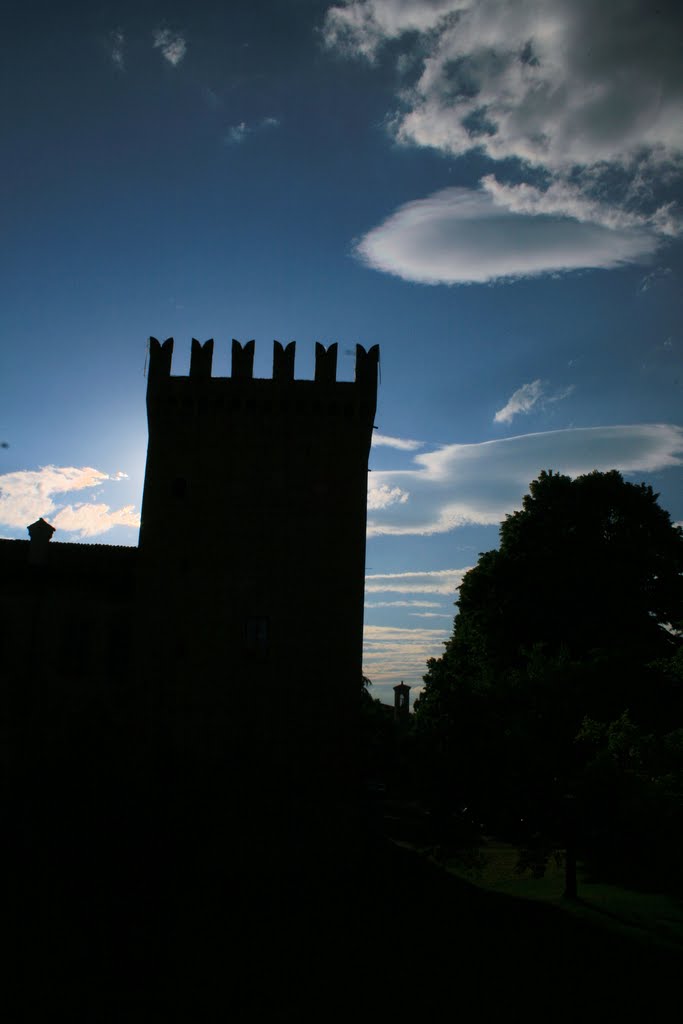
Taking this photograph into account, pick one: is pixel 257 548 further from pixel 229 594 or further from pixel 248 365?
pixel 248 365

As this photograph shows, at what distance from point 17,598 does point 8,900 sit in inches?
406

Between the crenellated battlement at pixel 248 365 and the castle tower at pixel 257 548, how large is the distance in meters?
0.04

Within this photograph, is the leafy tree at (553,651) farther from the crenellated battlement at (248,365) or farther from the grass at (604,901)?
the crenellated battlement at (248,365)

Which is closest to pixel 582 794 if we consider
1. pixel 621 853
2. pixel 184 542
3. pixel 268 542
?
pixel 621 853

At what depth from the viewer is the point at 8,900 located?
1633cm

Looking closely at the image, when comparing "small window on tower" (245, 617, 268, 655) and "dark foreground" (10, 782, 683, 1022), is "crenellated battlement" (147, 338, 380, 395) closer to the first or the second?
"small window on tower" (245, 617, 268, 655)

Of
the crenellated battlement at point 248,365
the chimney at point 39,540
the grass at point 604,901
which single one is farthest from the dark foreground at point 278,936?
the crenellated battlement at point 248,365

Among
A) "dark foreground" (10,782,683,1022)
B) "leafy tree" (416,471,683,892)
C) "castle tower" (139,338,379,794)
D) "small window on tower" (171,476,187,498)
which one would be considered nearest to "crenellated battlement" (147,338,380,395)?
"castle tower" (139,338,379,794)

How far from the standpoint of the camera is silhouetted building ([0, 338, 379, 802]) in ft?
68.2

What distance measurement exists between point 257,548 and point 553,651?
530 inches

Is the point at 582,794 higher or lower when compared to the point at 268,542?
lower

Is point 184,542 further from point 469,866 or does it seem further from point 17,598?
point 469,866

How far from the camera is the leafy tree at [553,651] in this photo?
18016 millimetres

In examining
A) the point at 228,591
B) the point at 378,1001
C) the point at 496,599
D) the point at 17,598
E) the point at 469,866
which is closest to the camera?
the point at 378,1001
